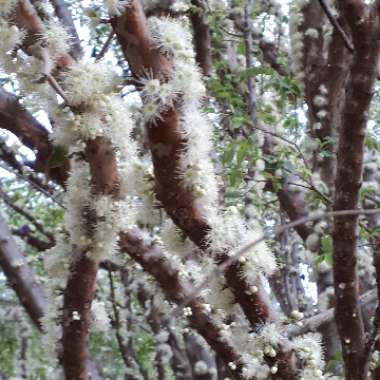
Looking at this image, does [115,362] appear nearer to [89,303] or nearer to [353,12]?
[89,303]

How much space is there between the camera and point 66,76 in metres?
1.60

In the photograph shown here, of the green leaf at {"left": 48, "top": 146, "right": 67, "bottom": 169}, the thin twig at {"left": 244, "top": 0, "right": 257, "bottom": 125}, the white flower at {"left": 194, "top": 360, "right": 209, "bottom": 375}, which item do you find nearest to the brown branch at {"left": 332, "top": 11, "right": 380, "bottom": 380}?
the green leaf at {"left": 48, "top": 146, "right": 67, "bottom": 169}

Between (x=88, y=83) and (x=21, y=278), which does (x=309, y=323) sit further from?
(x=21, y=278)

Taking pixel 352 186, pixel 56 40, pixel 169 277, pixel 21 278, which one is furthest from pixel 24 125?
pixel 21 278

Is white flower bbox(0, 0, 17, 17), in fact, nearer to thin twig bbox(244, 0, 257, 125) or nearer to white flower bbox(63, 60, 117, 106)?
white flower bbox(63, 60, 117, 106)

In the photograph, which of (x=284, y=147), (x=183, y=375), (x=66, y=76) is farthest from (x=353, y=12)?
(x=183, y=375)

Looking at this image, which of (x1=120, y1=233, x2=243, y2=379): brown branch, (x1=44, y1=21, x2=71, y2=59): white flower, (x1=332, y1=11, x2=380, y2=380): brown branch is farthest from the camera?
(x1=120, y1=233, x2=243, y2=379): brown branch

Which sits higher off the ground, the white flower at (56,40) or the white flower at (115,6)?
the white flower at (56,40)

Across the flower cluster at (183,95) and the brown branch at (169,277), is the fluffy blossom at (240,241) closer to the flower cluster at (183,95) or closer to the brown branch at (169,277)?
the flower cluster at (183,95)

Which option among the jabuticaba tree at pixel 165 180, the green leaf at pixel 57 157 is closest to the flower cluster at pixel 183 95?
the jabuticaba tree at pixel 165 180

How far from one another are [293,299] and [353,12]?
2200mm

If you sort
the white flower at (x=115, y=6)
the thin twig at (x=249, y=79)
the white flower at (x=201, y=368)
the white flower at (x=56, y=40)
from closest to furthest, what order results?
the white flower at (x=115, y=6) → the white flower at (x=56, y=40) → the thin twig at (x=249, y=79) → the white flower at (x=201, y=368)

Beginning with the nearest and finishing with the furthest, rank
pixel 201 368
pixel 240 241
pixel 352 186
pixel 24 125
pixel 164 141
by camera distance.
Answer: pixel 352 186 → pixel 164 141 → pixel 240 241 → pixel 24 125 → pixel 201 368

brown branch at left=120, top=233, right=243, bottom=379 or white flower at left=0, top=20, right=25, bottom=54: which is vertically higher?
white flower at left=0, top=20, right=25, bottom=54
